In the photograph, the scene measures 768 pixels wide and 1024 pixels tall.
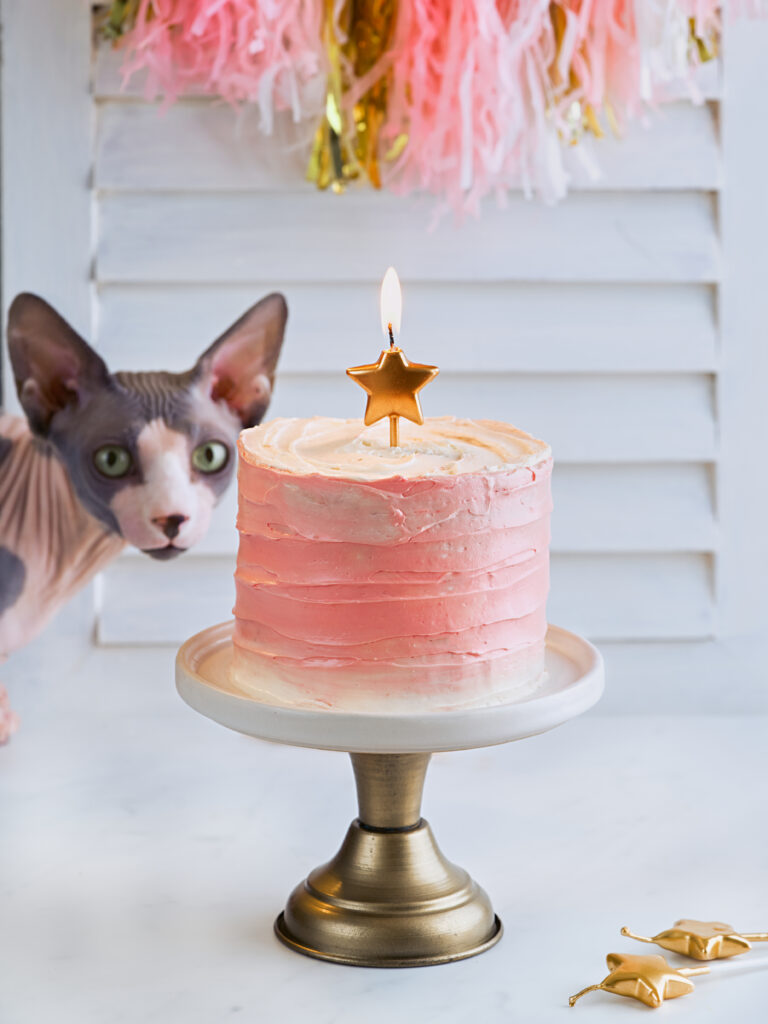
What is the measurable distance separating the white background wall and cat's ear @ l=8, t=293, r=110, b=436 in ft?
0.76

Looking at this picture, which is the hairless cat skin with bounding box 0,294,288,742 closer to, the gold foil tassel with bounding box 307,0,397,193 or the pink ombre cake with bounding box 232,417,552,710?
the gold foil tassel with bounding box 307,0,397,193

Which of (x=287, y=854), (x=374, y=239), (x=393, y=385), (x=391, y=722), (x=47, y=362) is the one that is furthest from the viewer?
(x=374, y=239)

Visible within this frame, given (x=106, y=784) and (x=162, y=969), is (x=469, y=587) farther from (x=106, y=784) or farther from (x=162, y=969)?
(x=106, y=784)

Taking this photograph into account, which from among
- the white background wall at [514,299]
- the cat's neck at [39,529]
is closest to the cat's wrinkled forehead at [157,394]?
the cat's neck at [39,529]

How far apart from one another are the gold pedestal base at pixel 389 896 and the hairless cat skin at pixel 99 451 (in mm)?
353

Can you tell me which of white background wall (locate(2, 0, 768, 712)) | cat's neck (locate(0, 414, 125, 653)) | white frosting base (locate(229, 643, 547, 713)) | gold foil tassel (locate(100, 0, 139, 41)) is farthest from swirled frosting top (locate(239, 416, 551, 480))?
gold foil tassel (locate(100, 0, 139, 41))

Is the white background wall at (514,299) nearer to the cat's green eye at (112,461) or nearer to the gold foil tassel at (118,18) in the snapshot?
the gold foil tassel at (118,18)

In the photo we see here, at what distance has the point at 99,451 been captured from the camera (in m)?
1.09

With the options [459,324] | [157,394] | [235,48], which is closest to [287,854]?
[157,394]

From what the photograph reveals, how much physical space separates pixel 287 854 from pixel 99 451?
0.39m

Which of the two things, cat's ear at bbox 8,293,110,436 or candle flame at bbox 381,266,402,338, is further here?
cat's ear at bbox 8,293,110,436

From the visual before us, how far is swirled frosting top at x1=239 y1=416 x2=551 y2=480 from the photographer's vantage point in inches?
29.7

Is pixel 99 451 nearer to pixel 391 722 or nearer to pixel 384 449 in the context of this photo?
pixel 384 449

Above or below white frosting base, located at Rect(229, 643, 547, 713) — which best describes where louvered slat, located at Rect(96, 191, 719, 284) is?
above
